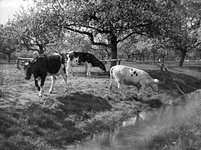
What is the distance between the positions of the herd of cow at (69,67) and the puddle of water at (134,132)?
2921 mm

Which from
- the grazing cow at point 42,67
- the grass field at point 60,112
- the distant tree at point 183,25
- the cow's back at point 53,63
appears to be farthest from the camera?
the distant tree at point 183,25

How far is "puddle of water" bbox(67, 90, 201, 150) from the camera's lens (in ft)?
28.8

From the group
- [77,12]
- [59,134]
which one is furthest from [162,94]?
[59,134]

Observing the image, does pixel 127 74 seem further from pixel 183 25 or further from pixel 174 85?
pixel 183 25

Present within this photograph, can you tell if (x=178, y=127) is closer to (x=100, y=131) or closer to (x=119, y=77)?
(x=100, y=131)

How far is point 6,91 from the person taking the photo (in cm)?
1302

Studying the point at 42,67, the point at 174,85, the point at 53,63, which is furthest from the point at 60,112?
the point at 174,85

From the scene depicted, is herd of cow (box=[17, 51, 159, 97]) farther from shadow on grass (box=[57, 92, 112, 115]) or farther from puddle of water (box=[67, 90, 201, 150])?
puddle of water (box=[67, 90, 201, 150])

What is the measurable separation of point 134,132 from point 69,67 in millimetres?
12005

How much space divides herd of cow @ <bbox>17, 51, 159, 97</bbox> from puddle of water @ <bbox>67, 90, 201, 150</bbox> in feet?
9.58

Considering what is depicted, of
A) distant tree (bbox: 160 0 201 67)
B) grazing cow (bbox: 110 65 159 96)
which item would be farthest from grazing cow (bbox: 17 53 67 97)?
distant tree (bbox: 160 0 201 67)

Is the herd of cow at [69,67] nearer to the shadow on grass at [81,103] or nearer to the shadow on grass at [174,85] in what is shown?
the shadow on grass at [81,103]

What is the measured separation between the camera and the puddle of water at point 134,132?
8.78 m

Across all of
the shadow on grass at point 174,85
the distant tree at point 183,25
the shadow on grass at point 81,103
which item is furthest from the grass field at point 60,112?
the distant tree at point 183,25
